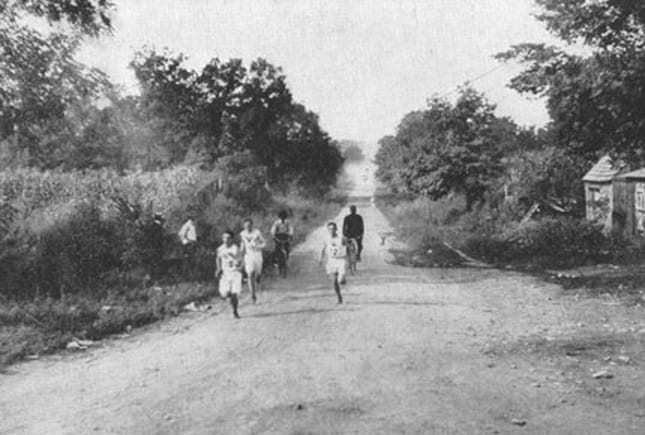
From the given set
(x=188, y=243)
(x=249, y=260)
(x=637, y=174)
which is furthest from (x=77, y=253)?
(x=637, y=174)

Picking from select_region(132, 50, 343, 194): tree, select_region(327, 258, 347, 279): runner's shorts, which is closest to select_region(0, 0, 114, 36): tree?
select_region(327, 258, 347, 279): runner's shorts

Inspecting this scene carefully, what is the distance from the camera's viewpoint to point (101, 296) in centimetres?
1329

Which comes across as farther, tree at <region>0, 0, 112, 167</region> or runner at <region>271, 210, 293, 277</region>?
runner at <region>271, 210, 293, 277</region>

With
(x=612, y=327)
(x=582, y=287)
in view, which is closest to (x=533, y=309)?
(x=612, y=327)

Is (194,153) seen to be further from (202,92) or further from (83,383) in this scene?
(83,383)

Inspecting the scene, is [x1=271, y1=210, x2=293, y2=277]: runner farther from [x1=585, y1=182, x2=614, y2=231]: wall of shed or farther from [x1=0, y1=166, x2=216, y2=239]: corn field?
[x1=585, y1=182, x2=614, y2=231]: wall of shed

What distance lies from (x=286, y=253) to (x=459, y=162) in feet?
49.2

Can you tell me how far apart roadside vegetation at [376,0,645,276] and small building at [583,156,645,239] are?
1.38 meters

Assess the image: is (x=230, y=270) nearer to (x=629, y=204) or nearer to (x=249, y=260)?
(x=249, y=260)

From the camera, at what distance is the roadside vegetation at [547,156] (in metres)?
14.5

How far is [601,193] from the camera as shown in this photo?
31.9 metres

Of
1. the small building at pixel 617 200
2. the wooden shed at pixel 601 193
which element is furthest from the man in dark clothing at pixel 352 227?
the wooden shed at pixel 601 193

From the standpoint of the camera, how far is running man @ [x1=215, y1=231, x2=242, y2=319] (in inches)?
459

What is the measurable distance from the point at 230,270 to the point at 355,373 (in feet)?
15.4
